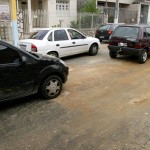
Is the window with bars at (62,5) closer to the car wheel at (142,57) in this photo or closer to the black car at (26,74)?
the car wheel at (142,57)

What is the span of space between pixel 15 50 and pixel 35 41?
4.45 metres

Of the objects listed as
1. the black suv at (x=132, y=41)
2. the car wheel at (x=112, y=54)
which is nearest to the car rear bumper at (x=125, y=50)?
the black suv at (x=132, y=41)

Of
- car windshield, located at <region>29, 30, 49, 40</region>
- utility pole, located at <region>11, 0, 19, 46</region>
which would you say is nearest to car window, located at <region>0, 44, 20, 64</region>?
car windshield, located at <region>29, 30, 49, 40</region>

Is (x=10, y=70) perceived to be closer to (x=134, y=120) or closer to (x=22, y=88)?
(x=22, y=88)

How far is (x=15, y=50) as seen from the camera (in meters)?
5.08

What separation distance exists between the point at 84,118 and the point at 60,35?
19.5 feet

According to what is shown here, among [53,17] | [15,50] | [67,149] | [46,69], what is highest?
[53,17]

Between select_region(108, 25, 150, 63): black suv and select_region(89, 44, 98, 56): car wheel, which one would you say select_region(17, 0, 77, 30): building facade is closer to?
select_region(89, 44, 98, 56): car wheel

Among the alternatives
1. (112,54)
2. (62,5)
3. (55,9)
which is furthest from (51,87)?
(62,5)

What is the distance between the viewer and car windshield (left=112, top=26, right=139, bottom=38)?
32.4ft

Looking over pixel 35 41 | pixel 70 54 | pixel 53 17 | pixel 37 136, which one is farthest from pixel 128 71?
pixel 53 17

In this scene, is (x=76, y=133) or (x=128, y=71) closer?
(x=76, y=133)

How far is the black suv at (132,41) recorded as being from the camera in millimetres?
9734

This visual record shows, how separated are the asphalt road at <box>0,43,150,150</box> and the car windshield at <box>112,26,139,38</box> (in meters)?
2.79
